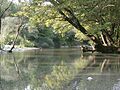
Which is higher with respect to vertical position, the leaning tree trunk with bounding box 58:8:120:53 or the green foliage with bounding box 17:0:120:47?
the green foliage with bounding box 17:0:120:47

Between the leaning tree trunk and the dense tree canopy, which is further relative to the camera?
the leaning tree trunk

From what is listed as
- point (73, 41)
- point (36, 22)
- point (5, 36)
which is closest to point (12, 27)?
point (5, 36)

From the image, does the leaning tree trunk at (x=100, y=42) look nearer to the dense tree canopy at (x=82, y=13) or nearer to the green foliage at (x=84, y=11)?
the dense tree canopy at (x=82, y=13)

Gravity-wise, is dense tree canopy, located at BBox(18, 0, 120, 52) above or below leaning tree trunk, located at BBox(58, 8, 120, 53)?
above

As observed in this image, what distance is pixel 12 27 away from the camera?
46.0 meters

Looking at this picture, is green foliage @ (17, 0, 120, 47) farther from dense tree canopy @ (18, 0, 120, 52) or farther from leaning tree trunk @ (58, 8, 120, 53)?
leaning tree trunk @ (58, 8, 120, 53)

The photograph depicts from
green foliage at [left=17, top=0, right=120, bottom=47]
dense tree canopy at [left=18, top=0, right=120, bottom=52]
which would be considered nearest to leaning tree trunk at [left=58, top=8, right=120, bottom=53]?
dense tree canopy at [left=18, top=0, right=120, bottom=52]

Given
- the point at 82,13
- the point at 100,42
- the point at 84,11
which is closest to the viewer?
the point at 84,11

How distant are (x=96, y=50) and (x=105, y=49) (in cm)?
108

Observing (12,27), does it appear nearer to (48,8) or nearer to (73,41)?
(48,8)

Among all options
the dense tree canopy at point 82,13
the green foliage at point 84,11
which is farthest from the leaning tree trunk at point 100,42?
the green foliage at point 84,11

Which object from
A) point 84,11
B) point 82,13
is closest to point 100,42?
point 82,13

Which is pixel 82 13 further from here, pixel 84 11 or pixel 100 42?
pixel 100 42

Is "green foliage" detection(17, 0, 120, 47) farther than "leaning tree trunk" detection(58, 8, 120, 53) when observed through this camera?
No
